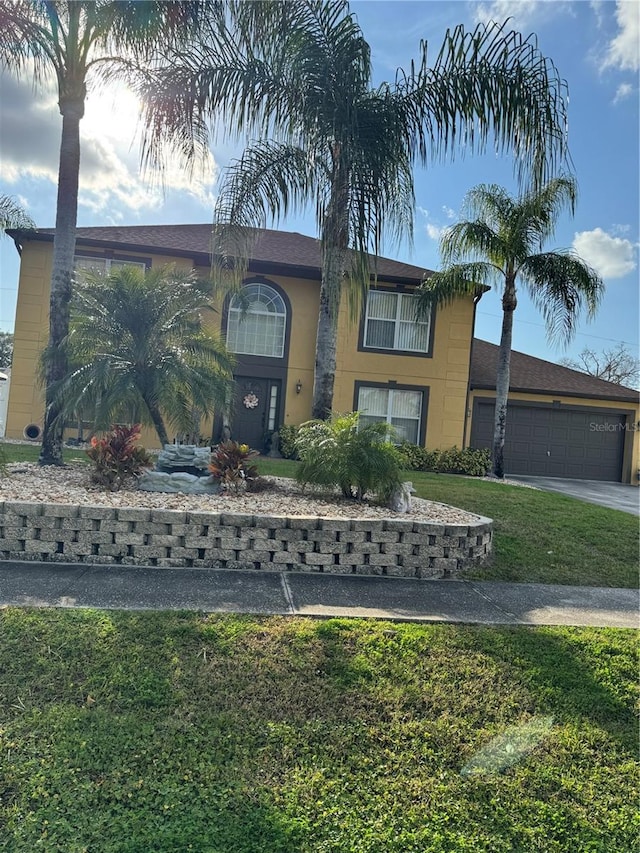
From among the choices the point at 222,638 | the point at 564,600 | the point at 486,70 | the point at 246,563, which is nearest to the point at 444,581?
the point at 564,600

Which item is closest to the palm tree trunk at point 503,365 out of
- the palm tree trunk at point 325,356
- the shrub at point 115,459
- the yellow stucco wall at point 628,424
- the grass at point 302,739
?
the yellow stucco wall at point 628,424

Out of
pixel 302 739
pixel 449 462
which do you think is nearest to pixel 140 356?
pixel 302 739

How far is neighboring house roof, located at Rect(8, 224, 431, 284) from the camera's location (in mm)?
14305

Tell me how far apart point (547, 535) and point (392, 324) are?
9.79m

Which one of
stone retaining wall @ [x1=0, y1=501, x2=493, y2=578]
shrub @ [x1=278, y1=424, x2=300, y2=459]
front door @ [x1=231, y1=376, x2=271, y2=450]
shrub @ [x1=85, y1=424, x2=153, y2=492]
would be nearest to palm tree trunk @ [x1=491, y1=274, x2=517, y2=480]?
shrub @ [x1=278, y1=424, x2=300, y2=459]

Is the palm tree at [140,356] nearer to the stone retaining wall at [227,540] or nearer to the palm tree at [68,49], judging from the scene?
the palm tree at [68,49]

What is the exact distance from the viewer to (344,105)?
7430 mm

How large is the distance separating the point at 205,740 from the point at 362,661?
1.14 metres

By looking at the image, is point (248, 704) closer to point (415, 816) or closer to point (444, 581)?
point (415, 816)

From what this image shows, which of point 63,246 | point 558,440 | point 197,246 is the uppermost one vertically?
point 197,246

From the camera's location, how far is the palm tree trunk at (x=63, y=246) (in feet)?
26.5

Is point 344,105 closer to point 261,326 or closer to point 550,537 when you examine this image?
point 550,537

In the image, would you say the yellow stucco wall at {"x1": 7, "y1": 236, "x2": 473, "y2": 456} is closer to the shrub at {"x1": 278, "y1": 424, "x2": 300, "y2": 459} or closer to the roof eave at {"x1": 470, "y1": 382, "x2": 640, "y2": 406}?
the shrub at {"x1": 278, "y1": 424, "x2": 300, "y2": 459}

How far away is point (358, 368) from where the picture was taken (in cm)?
1580
